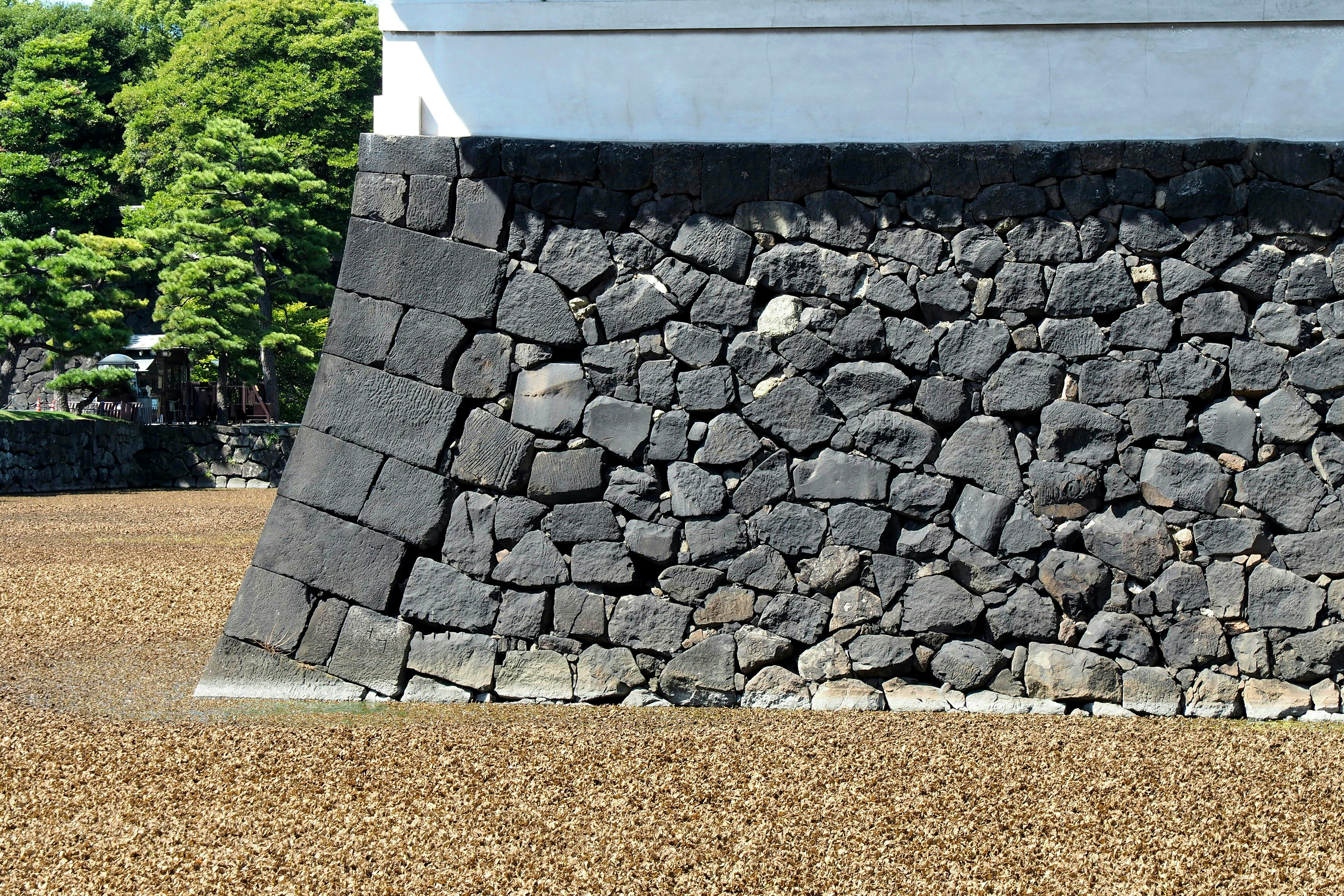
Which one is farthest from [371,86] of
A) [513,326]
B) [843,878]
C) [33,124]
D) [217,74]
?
[843,878]

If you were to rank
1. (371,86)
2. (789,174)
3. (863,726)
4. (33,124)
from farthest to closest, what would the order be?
(371,86) < (33,124) < (789,174) < (863,726)

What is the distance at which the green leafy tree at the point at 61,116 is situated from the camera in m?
32.3

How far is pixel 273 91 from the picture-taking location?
1391 inches

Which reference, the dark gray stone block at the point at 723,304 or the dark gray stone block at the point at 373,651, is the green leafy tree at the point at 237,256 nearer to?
the dark gray stone block at the point at 373,651

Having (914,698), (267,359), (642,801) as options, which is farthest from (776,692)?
(267,359)

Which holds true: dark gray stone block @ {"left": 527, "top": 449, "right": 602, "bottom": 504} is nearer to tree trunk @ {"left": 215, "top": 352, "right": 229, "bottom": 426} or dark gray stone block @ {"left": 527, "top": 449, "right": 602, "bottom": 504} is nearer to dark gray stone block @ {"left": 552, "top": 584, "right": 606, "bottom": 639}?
dark gray stone block @ {"left": 552, "top": 584, "right": 606, "bottom": 639}

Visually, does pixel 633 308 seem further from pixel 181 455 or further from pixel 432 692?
pixel 181 455

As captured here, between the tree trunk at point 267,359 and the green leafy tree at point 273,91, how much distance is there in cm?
633

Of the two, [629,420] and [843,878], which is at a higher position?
[629,420]

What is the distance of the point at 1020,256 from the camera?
17.7 feet

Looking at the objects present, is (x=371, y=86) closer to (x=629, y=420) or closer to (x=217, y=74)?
(x=217, y=74)

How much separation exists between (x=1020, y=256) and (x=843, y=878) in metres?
3.07

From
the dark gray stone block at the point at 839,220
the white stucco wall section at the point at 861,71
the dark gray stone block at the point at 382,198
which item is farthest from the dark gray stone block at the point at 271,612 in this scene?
the dark gray stone block at the point at 839,220

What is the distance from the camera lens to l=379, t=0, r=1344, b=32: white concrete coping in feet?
17.4
